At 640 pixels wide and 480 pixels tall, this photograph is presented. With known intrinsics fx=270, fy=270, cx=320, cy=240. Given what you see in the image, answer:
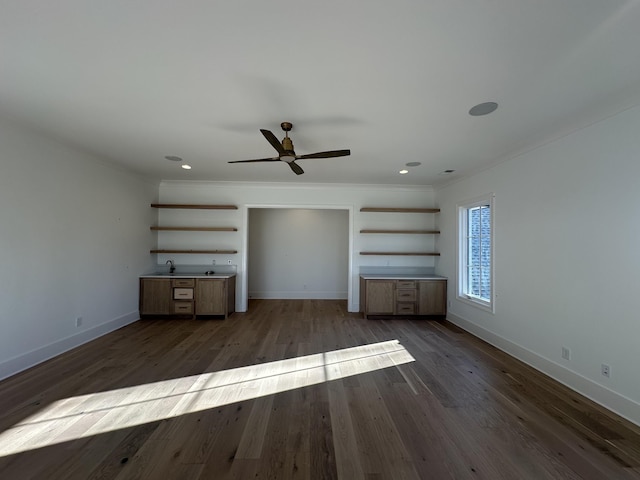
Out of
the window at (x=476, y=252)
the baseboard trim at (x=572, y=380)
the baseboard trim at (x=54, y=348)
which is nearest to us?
the baseboard trim at (x=572, y=380)

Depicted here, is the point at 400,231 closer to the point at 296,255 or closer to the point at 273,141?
the point at 296,255

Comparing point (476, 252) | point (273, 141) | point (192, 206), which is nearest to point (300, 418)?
point (273, 141)

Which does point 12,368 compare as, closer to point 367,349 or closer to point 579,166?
point 367,349

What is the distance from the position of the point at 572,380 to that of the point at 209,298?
497 centimetres

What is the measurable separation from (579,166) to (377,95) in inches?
84.5

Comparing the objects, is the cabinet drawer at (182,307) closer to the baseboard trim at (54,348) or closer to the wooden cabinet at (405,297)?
the baseboard trim at (54,348)

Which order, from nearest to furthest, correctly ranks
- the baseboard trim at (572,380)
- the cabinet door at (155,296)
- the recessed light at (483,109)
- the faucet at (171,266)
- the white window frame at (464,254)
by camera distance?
the baseboard trim at (572,380) → the recessed light at (483,109) → the white window frame at (464,254) → the cabinet door at (155,296) → the faucet at (171,266)

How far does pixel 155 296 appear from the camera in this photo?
4.82 m

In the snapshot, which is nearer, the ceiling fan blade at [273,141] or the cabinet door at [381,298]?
the ceiling fan blade at [273,141]

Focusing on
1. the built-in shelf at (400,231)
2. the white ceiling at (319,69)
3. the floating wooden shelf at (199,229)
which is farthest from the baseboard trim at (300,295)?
the white ceiling at (319,69)

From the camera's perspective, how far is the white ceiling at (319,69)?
4.62 ft

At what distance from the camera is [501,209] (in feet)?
12.0

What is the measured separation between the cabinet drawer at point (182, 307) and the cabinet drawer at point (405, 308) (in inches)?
148

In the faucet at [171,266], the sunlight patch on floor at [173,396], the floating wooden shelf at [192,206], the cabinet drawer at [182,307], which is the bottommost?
the sunlight patch on floor at [173,396]
